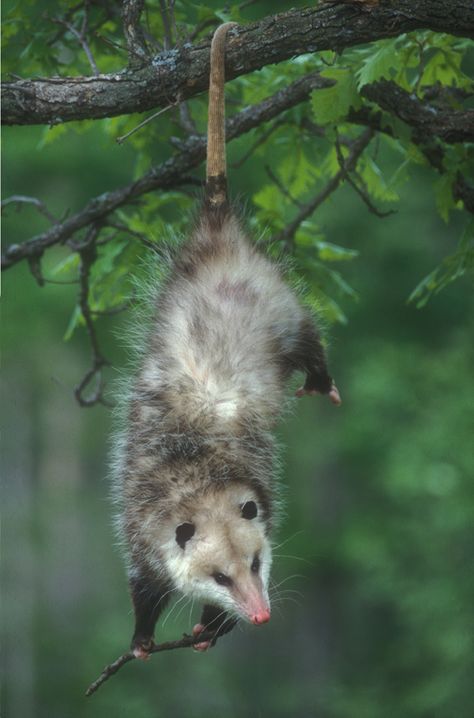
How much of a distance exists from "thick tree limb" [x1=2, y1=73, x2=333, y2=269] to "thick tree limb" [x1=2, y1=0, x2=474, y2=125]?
3.14 ft

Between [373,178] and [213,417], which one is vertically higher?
[213,417]

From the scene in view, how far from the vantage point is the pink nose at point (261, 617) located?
3.44 m

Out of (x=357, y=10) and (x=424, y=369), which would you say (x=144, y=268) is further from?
(x=424, y=369)

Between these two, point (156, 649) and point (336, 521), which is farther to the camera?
point (336, 521)

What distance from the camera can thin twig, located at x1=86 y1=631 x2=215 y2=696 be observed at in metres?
3.21

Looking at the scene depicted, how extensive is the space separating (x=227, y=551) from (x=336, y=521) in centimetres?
1216

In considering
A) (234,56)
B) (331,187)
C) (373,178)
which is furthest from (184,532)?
(373,178)

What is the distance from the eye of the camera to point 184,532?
3.66 metres

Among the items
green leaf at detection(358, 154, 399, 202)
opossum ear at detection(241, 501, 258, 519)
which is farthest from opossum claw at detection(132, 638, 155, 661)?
green leaf at detection(358, 154, 399, 202)

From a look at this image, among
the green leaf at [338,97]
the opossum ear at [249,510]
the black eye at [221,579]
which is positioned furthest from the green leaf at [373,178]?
the black eye at [221,579]

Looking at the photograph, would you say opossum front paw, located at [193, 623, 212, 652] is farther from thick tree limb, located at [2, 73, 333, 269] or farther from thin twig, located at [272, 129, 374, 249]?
thick tree limb, located at [2, 73, 333, 269]

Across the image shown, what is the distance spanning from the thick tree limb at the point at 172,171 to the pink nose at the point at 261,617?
2.12 metres

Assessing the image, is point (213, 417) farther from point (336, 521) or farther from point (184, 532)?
point (336, 521)

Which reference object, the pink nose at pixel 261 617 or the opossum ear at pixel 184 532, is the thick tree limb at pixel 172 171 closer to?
the opossum ear at pixel 184 532
